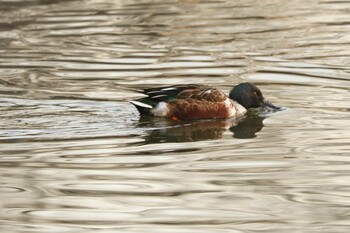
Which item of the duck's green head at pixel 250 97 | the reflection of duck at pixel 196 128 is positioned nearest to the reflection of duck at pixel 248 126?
the reflection of duck at pixel 196 128

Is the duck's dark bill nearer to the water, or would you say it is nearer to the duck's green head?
the duck's green head

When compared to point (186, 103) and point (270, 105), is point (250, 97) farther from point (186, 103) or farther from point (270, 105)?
point (186, 103)

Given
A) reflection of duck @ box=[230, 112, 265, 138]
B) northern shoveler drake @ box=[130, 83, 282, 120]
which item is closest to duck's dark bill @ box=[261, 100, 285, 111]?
northern shoveler drake @ box=[130, 83, 282, 120]

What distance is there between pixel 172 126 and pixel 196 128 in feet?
0.78

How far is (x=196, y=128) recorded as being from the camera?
1102 centimetres

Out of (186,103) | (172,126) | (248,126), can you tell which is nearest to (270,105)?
(248,126)

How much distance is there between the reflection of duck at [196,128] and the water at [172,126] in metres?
0.02

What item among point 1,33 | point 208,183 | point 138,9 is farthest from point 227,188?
point 138,9

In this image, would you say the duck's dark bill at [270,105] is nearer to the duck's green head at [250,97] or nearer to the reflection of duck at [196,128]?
A: the duck's green head at [250,97]

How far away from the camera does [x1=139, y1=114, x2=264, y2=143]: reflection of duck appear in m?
10.5

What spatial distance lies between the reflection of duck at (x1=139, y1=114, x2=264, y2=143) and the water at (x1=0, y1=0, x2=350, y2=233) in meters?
0.02

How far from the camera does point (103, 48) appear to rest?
1559cm

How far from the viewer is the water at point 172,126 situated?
7.81m

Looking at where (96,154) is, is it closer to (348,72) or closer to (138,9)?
(348,72)
